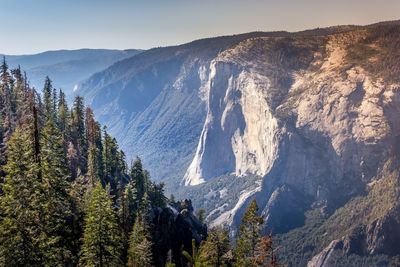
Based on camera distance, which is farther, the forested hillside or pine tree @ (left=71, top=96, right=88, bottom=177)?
pine tree @ (left=71, top=96, right=88, bottom=177)

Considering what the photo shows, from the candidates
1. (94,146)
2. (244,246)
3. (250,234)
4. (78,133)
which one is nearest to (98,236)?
(250,234)

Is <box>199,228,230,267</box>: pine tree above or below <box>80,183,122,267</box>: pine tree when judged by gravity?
below

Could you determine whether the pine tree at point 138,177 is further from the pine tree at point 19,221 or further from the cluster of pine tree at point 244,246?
the pine tree at point 19,221

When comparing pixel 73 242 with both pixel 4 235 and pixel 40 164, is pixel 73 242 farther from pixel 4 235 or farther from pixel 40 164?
pixel 4 235

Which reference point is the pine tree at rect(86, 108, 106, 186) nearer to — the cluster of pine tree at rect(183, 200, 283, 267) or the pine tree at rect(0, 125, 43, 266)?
the cluster of pine tree at rect(183, 200, 283, 267)

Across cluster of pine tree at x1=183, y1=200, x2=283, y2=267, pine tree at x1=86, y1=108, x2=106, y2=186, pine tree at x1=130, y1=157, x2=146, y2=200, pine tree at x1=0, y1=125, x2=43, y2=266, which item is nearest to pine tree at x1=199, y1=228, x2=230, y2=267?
A: cluster of pine tree at x1=183, y1=200, x2=283, y2=267

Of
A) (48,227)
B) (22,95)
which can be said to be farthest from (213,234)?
(22,95)

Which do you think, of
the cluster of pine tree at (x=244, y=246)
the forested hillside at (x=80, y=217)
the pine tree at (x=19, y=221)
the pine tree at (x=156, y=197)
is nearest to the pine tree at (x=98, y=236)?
the forested hillside at (x=80, y=217)
